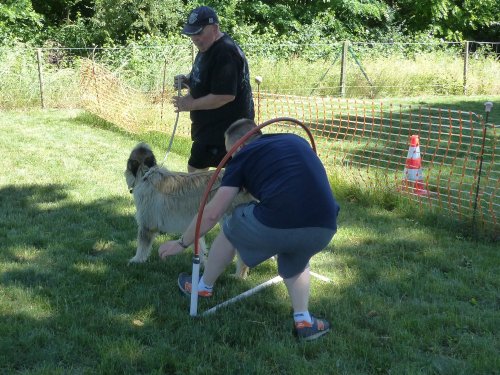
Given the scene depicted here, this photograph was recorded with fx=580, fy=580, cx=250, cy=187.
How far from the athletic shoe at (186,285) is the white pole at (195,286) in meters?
0.19

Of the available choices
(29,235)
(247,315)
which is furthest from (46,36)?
(247,315)

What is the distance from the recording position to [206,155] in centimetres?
488

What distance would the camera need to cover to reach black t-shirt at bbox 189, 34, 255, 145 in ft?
14.5

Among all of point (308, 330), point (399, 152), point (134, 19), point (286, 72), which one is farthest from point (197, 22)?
point (134, 19)

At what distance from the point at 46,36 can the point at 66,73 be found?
899cm

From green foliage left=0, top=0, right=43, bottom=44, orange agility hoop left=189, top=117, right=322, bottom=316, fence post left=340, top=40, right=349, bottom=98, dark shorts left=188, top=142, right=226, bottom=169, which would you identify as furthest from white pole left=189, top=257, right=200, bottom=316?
green foliage left=0, top=0, right=43, bottom=44

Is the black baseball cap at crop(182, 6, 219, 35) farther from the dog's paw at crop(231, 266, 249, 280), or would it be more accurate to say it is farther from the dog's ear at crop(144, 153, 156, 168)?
the dog's paw at crop(231, 266, 249, 280)

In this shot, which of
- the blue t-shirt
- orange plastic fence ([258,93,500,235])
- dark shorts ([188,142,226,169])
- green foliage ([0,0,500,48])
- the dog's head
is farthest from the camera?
green foliage ([0,0,500,48])

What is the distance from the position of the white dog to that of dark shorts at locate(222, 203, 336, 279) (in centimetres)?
109

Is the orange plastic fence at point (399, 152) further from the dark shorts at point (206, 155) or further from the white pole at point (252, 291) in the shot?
Answer: the dark shorts at point (206, 155)

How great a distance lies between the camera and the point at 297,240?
10.4 ft

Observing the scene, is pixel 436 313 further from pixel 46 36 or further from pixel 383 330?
pixel 46 36

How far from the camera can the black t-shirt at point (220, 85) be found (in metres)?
4.41

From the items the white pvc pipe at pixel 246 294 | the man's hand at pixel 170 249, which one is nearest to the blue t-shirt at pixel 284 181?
the man's hand at pixel 170 249
